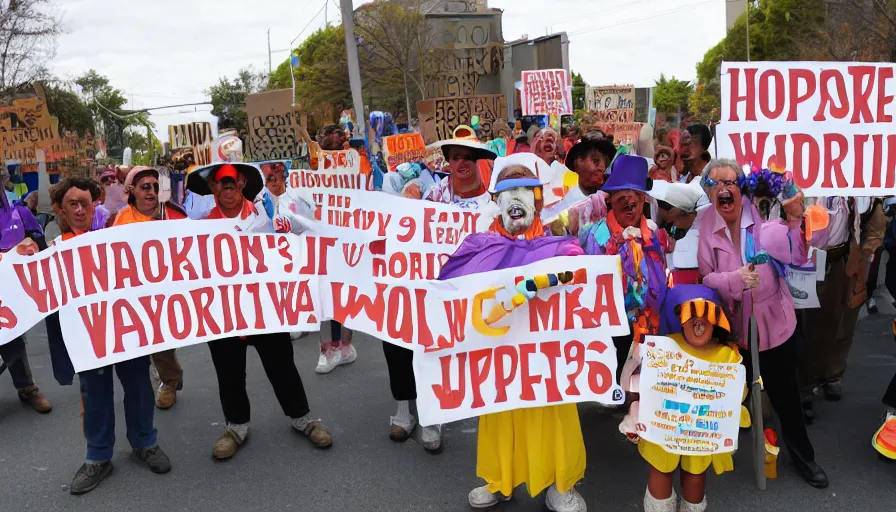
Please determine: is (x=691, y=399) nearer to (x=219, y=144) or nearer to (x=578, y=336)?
(x=578, y=336)

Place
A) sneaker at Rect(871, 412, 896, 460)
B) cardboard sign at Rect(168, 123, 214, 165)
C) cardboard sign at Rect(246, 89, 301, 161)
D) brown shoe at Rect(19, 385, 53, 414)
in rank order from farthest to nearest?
cardboard sign at Rect(246, 89, 301, 161)
cardboard sign at Rect(168, 123, 214, 165)
brown shoe at Rect(19, 385, 53, 414)
sneaker at Rect(871, 412, 896, 460)

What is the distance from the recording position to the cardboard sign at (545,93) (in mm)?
12594

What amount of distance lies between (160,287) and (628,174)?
2.80 meters

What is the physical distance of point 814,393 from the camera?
507 cm

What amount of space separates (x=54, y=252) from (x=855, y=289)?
16.7 ft

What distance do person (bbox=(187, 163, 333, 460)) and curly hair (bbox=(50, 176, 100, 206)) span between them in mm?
576

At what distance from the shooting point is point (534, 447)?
3.51m

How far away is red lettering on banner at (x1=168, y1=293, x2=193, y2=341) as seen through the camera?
4.23 meters

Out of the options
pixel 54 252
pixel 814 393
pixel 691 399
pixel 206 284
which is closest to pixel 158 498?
pixel 206 284

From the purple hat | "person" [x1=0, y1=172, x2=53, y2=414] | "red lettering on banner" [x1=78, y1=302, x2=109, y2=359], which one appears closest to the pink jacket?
the purple hat

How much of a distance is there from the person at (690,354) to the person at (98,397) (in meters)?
2.93

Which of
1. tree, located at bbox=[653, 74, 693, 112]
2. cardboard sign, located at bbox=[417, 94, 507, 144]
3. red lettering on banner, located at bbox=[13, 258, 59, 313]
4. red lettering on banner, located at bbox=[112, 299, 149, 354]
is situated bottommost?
red lettering on banner, located at bbox=[112, 299, 149, 354]

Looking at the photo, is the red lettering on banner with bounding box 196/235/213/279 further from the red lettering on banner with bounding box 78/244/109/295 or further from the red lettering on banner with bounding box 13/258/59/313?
the red lettering on banner with bounding box 13/258/59/313

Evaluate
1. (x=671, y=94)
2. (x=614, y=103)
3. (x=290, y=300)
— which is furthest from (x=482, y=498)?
(x=671, y=94)
